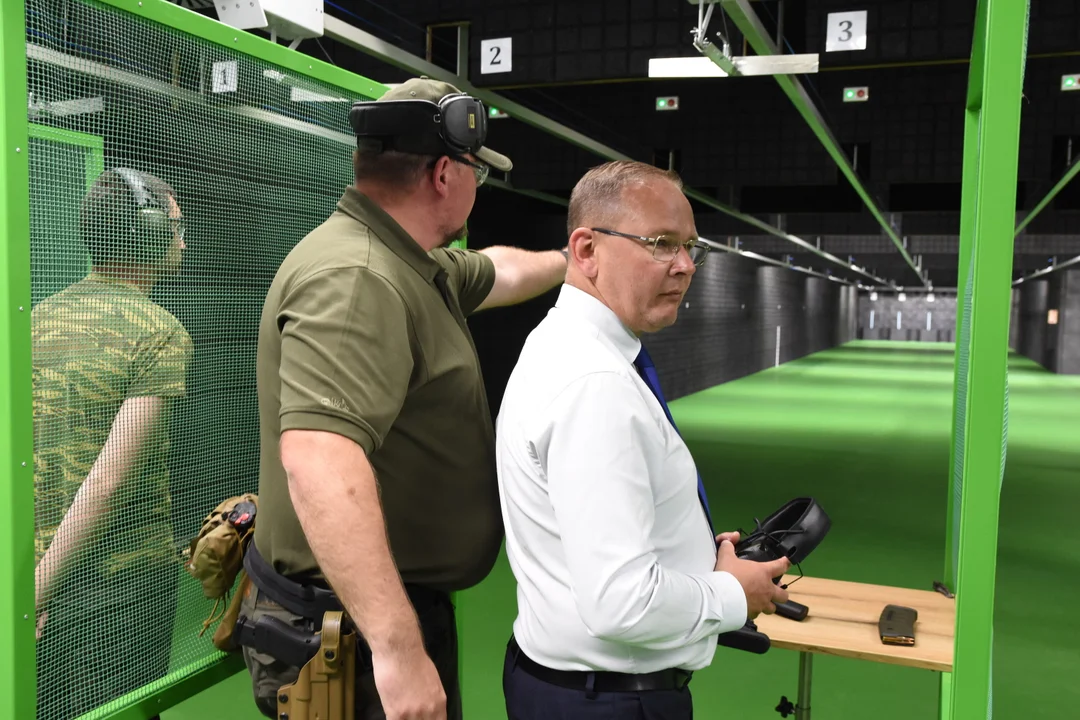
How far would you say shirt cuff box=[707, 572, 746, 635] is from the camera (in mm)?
1382

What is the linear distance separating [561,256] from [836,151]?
522cm

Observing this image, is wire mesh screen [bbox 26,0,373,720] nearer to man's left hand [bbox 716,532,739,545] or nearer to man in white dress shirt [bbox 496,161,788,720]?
man in white dress shirt [bbox 496,161,788,720]

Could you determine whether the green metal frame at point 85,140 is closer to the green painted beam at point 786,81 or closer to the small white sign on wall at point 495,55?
the green painted beam at point 786,81

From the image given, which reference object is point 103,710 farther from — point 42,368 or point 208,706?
point 208,706

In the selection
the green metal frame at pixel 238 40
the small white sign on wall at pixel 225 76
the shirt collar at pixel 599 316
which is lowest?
the shirt collar at pixel 599 316

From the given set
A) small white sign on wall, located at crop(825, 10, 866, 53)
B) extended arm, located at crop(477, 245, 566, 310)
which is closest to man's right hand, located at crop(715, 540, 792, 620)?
extended arm, located at crop(477, 245, 566, 310)

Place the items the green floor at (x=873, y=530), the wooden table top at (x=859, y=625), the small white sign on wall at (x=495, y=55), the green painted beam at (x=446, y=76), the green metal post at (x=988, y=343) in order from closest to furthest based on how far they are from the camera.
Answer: the green metal post at (x=988, y=343), the wooden table top at (x=859, y=625), the green floor at (x=873, y=530), the green painted beam at (x=446, y=76), the small white sign on wall at (x=495, y=55)

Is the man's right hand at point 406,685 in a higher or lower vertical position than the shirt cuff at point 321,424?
lower

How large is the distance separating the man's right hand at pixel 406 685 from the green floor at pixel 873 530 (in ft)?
4.04

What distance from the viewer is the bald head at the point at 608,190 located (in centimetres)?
144

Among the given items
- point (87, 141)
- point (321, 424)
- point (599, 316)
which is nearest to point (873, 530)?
point (599, 316)

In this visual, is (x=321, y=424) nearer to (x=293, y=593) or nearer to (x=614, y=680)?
(x=293, y=593)

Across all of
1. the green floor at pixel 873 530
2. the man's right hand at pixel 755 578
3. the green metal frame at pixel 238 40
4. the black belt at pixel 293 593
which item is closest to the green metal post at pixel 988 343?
the man's right hand at pixel 755 578

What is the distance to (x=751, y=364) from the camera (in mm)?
18562
